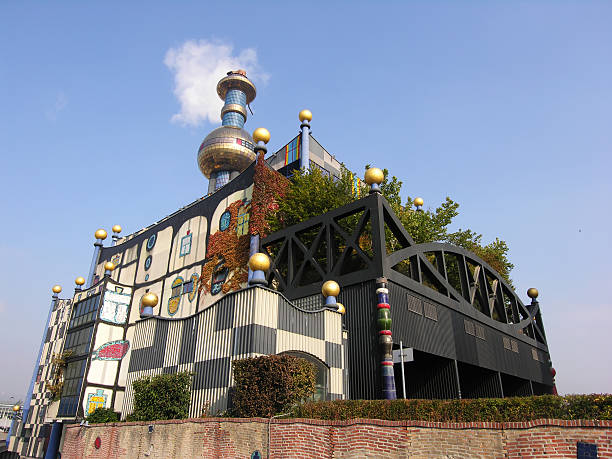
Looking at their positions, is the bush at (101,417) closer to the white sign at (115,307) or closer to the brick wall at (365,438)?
the white sign at (115,307)

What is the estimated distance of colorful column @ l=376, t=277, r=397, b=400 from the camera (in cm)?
1583

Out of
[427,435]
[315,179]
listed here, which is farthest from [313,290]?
[427,435]

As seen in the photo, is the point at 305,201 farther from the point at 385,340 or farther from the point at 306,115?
the point at 385,340

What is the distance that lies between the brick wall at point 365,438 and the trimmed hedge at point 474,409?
0.51 meters

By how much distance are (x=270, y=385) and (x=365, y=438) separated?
14.0 feet

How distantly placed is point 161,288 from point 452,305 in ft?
61.8

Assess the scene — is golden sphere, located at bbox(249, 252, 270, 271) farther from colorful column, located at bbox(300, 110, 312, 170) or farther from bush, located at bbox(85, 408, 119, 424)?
colorful column, located at bbox(300, 110, 312, 170)

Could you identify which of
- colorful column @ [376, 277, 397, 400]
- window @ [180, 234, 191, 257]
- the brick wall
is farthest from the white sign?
colorful column @ [376, 277, 397, 400]

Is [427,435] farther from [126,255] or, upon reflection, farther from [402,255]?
[126,255]

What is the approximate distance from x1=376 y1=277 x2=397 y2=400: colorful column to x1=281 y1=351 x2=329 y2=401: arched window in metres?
2.09

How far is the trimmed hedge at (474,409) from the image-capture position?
24.6 ft

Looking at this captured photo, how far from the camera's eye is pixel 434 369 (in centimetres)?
2125

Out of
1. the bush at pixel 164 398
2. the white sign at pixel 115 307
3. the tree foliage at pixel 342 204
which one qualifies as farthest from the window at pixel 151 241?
the bush at pixel 164 398

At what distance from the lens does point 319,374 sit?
16500 mm
